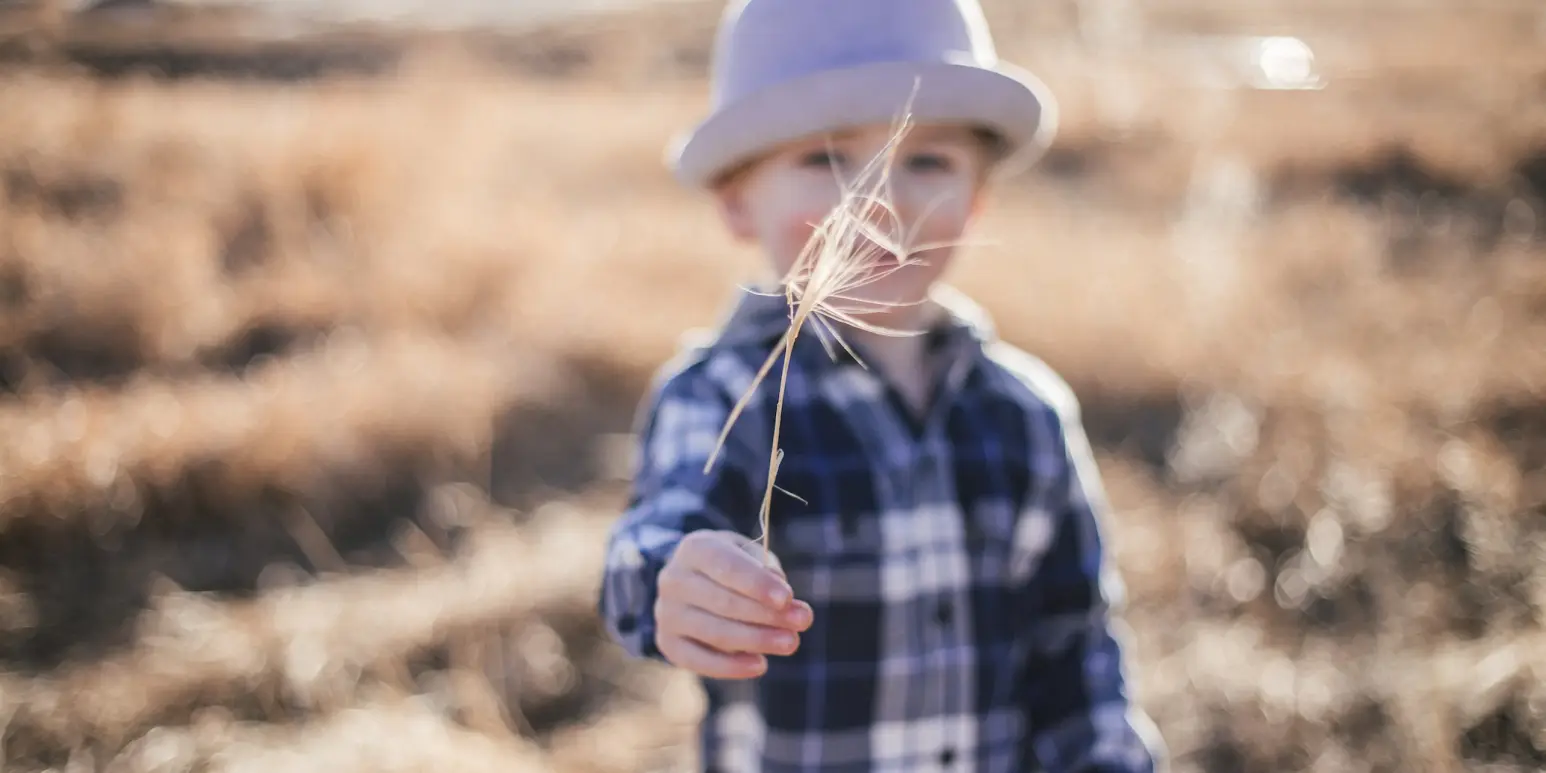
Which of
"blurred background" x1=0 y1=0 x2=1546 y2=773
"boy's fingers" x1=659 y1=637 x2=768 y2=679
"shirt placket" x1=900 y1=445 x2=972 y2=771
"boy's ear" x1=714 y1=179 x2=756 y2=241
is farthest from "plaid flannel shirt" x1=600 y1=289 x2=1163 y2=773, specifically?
"blurred background" x1=0 y1=0 x2=1546 y2=773

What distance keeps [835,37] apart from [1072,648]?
792 millimetres

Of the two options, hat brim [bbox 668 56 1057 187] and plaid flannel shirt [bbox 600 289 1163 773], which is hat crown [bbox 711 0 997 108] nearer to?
hat brim [bbox 668 56 1057 187]

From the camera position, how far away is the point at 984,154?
4.36 feet

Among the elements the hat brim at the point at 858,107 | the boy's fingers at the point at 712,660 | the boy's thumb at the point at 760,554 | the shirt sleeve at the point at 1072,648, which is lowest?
the shirt sleeve at the point at 1072,648

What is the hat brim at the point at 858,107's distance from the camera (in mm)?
1134

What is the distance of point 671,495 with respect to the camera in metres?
1.12

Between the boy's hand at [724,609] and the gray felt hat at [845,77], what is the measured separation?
19.1 inches

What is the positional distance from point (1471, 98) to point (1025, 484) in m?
7.93

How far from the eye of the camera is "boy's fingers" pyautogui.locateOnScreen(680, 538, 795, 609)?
0.83 meters

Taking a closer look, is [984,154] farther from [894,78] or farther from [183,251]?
[183,251]

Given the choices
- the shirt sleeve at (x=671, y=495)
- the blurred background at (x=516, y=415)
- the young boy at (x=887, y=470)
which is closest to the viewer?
the shirt sleeve at (x=671, y=495)

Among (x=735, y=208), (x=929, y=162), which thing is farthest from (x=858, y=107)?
(x=735, y=208)

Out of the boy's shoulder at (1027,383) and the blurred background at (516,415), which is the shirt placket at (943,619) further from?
the blurred background at (516,415)

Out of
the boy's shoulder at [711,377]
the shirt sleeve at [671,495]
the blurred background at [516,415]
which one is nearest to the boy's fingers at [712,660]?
the shirt sleeve at [671,495]
